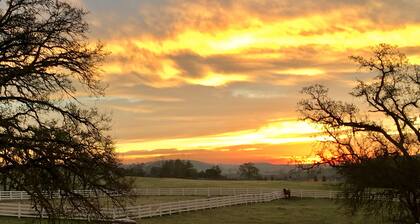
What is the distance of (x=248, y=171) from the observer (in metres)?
181

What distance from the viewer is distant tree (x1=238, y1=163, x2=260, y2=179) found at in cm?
17977

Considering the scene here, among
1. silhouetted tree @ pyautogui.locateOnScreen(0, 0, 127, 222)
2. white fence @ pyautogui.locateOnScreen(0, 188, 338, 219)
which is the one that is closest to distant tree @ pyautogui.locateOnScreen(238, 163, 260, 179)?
→ white fence @ pyautogui.locateOnScreen(0, 188, 338, 219)

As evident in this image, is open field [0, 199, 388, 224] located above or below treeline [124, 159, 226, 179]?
below

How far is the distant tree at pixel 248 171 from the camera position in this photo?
179775 mm

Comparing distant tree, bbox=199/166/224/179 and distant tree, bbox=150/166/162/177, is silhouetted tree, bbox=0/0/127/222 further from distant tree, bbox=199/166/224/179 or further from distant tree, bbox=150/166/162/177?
distant tree, bbox=150/166/162/177

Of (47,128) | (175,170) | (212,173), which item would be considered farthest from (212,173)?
(47,128)

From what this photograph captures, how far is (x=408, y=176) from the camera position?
760 inches

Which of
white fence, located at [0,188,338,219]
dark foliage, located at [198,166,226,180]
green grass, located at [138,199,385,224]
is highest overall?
dark foliage, located at [198,166,226,180]

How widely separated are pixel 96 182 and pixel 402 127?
14022mm

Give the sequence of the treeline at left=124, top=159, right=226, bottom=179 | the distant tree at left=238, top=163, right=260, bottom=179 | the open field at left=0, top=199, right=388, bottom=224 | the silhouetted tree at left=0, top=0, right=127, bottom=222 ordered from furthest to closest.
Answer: the distant tree at left=238, top=163, right=260, bottom=179 < the treeline at left=124, top=159, right=226, bottom=179 < the open field at left=0, top=199, right=388, bottom=224 < the silhouetted tree at left=0, top=0, right=127, bottom=222

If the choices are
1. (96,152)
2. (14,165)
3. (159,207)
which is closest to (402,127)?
(96,152)

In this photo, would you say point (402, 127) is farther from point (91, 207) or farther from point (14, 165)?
point (14, 165)

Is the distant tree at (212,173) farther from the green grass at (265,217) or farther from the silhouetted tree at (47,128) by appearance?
the silhouetted tree at (47,128)

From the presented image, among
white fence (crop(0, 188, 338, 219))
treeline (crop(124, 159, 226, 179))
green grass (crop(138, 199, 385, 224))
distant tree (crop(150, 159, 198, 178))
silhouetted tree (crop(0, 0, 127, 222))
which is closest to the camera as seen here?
silhouetted tree (crop(0, 0, 127, 222))
